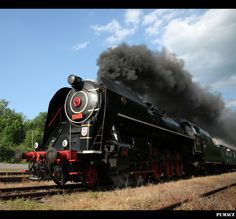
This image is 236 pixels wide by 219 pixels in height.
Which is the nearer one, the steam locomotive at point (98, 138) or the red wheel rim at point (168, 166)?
the steam locomotive at point (98, 138)

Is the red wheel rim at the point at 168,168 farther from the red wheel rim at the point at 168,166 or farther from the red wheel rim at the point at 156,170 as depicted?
the red wheel rim at the point at 156,170

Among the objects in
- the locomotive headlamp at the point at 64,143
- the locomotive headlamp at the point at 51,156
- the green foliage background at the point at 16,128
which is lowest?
the locomotive headlamp at the point at 51,156

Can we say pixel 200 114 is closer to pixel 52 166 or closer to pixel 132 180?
pixel 132 180

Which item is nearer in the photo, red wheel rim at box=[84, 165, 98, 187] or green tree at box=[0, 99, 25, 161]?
red wheel rim at box=[84, 165, 98, 187]

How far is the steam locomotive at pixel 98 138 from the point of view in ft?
32.0

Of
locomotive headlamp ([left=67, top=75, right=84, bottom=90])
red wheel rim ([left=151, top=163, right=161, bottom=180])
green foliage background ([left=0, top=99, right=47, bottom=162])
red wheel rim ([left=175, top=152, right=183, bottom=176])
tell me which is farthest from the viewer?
green foliage background ([left=0, top=99, right=47, bottom=162])

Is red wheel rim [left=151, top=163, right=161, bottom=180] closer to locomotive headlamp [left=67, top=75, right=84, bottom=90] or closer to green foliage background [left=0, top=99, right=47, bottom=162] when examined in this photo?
locomotive headlamp [left=67, top=75, right=84, bottom=90]

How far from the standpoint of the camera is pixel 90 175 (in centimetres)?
1000

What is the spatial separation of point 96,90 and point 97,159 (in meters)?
2.31

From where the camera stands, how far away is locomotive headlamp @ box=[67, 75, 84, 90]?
35.7ft

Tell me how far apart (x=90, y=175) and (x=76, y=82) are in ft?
10.6

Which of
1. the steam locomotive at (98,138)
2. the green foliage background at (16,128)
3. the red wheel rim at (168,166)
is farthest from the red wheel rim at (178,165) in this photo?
the green foliage background at (16,128)

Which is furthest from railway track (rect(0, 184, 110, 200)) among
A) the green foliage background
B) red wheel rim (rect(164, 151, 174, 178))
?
the green foliage background
